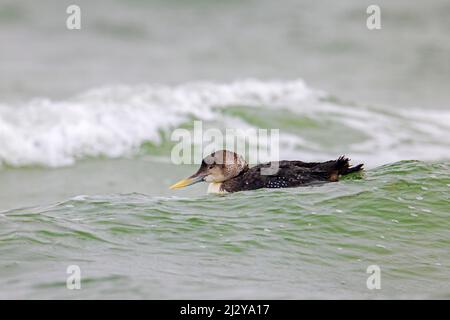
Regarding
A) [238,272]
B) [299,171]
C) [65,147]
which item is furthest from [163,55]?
[238,272]

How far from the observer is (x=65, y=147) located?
46.7ft

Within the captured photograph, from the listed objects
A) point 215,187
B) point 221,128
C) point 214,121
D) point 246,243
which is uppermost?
point 214,121

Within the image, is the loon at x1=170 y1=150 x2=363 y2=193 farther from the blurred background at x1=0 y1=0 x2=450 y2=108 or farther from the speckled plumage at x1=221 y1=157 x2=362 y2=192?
the blurred background at x1=0 y1=0 x2=450 y2=108

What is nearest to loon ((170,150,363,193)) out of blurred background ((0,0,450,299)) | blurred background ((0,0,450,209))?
blurred background ((0,0,450,299))

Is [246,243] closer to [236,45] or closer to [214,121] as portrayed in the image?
[214,121]

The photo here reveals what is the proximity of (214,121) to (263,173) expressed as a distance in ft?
24.2

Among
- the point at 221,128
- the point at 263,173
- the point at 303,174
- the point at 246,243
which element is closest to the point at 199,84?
the point at 221,128

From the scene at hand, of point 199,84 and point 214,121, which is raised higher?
point 199,84

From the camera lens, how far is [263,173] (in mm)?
8758

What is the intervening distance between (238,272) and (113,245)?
112 cm

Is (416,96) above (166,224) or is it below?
above

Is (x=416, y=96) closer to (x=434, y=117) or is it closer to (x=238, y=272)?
(x=434, y=117)
